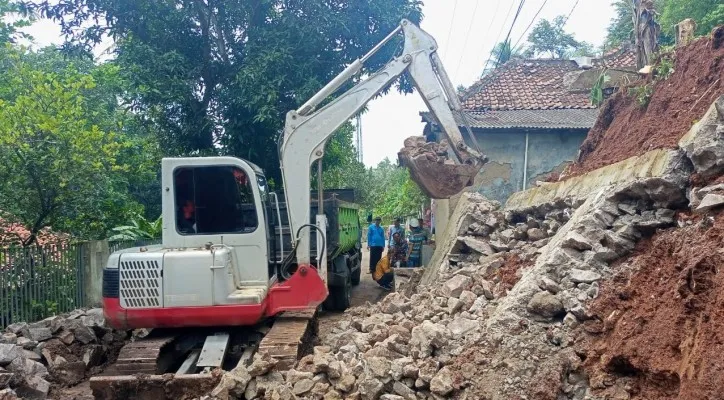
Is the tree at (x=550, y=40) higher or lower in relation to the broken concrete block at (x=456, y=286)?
higher

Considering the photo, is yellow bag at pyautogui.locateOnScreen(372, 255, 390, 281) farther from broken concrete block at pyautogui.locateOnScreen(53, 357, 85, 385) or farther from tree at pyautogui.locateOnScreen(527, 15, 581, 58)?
tree at pyautogui.locateOnScreen(527, 15, 581, 58)

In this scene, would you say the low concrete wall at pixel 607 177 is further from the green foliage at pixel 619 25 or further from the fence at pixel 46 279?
the green foliage at pixel 619 25

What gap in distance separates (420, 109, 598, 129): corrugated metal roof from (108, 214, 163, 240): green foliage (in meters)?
6.60

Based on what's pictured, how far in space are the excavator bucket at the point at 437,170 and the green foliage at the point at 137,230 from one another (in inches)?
196

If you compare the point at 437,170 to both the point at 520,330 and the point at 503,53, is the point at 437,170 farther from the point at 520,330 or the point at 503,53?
the point at 503,53

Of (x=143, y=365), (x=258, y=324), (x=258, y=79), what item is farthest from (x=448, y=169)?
(x=258, y=79)

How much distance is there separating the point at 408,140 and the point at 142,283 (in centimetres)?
402

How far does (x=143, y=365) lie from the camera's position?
5.18m

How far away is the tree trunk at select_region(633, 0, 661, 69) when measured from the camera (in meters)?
8.15

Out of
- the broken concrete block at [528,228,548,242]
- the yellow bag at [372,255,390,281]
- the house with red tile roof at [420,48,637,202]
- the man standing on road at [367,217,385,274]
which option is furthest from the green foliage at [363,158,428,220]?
the broken concrete block at [528,228,548,242]

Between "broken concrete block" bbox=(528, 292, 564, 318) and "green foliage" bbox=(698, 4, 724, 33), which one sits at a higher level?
"green foliage" bbox=(698, 4, 724, 33)

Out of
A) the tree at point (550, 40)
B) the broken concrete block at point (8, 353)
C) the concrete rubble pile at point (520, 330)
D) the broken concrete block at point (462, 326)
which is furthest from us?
the tree at point (550, 40)

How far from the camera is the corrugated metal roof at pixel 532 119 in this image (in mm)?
13836

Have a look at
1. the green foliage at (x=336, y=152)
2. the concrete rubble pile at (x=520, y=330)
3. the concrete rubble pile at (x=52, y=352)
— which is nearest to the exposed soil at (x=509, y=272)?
the concrete rubble pile at (x=520, y=330)
